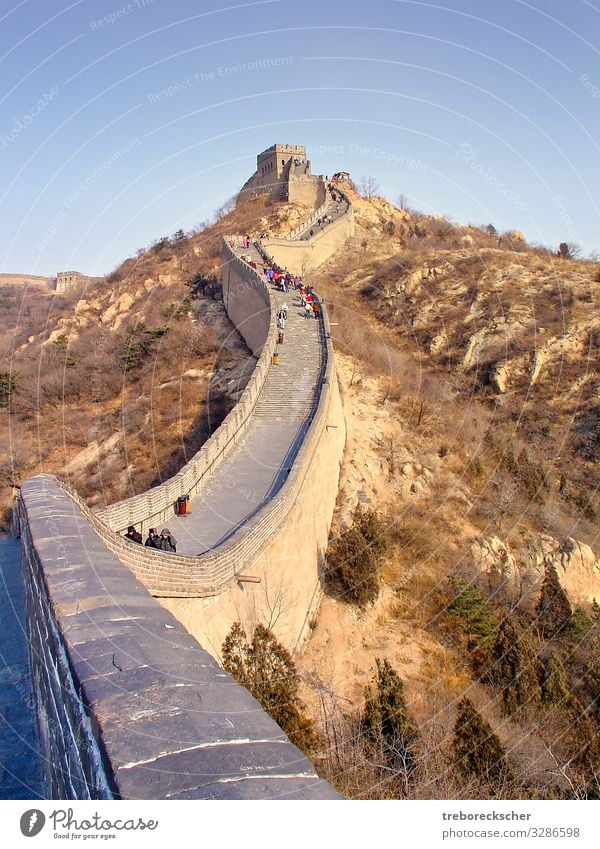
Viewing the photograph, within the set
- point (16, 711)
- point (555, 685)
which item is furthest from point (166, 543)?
point (555, 685)

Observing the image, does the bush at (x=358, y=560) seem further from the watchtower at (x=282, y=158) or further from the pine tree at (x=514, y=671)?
the watchtower at (x=282, y=158)

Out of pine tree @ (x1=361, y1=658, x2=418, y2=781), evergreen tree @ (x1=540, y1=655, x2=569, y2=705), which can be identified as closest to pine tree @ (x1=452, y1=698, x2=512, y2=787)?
pine tree @ (x1=361, y1=658, x2=418, y2=781)

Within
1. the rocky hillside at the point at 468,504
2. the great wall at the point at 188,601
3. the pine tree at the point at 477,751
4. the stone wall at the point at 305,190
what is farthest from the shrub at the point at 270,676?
the stone wall at the point at 305,190

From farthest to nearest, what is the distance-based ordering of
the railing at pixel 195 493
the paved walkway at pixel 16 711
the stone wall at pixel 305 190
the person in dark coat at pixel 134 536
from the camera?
1. the stone wall at pixel 305 190
2. the person in dark coat at pixel 134 536
3. the railing at pixel 195 493
4. the paved walkway at pixel 16 711

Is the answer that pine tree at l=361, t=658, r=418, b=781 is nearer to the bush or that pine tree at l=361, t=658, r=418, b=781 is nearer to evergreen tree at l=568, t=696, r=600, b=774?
evergreen tree at l=568, t=696, r=600, b=774

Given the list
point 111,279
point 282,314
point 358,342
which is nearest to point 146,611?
point 282,314

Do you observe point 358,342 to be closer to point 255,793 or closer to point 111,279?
point 255,793
